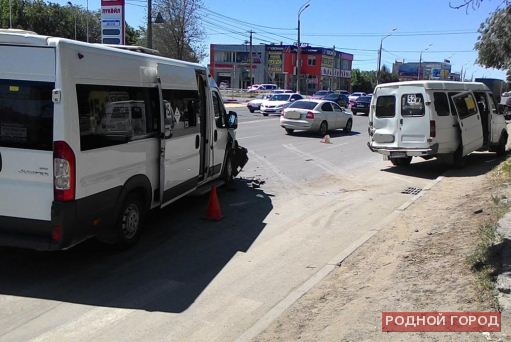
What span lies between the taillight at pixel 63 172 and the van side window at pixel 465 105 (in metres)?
10.9

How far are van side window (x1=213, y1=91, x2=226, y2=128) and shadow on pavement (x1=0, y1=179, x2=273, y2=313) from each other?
2.13 meters

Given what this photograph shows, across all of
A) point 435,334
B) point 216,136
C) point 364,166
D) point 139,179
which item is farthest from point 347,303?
point 364,166

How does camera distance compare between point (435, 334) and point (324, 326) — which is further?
point (324, 326)

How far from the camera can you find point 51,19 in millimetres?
68750

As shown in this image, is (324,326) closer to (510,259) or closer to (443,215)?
(510,259)

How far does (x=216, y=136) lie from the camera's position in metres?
9.56

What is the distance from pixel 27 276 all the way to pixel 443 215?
238 inches

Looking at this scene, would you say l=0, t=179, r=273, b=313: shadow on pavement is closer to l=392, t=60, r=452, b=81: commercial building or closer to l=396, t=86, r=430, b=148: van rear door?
l=396, t=86, r=430, b=148: van rear door

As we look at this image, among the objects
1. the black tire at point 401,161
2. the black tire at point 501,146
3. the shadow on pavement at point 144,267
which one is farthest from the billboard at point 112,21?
the black tire at point 501,146

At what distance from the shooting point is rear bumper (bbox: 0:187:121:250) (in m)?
5.22

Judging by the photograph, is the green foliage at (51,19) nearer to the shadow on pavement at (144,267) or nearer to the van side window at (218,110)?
the van side window at (218,110)

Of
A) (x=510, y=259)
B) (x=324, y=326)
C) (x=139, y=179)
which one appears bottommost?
(x=324, y=326)

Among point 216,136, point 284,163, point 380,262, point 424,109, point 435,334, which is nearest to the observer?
point 435,334

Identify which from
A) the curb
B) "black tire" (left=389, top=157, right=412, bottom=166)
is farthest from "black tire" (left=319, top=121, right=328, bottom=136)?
the curb
